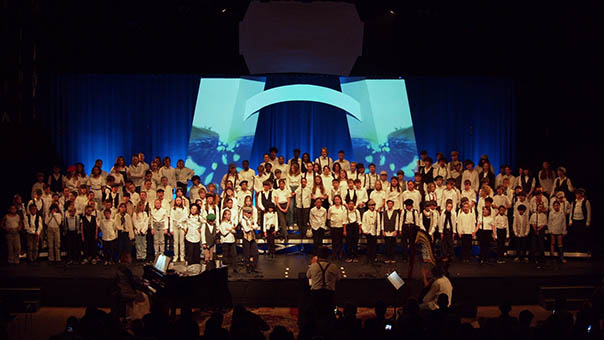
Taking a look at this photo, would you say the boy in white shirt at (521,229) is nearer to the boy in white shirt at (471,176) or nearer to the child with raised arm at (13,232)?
the boy in white shirt at (471,176)

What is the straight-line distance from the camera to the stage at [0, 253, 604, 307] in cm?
1132

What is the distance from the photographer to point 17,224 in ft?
41.3

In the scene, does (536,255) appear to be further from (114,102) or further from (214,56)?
(114,102)

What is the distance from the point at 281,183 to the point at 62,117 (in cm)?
659

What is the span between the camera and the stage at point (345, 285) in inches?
446

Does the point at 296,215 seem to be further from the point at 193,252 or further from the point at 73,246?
the point at 73,246

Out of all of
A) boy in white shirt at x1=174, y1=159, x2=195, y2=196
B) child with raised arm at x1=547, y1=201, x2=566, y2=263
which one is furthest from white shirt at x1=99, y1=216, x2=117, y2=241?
child with raised arm at x1=547, y1=201, x2=566, y2=263

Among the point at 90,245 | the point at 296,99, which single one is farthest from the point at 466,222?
the point at 90,245

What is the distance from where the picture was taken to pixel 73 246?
41.9ft

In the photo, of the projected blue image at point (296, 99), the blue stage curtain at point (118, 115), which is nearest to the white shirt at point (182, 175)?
the projected blue image at point (296, 99)

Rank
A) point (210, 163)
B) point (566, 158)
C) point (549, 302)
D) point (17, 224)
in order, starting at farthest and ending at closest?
1. point (210, 163)
2. point (566, 158)
3. point (17, 224)
4. point (549, 302)

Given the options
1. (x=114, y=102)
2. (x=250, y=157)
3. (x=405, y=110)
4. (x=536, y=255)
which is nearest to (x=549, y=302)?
(x=536, y=255)

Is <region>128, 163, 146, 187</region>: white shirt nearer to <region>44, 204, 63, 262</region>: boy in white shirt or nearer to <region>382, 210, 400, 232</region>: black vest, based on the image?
<region>44, 204, 63, 262</region>: boy in white shirt

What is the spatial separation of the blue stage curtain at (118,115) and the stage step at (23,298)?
568 centimetres
